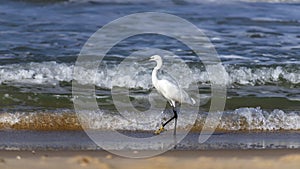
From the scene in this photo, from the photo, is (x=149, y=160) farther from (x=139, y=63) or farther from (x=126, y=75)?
(x=139, y=63)

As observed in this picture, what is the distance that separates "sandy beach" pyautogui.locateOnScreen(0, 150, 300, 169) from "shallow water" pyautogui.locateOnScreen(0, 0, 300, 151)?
114cm

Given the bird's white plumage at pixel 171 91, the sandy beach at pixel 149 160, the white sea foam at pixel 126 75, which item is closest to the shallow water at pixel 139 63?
the white sea foam at pixel 126 75

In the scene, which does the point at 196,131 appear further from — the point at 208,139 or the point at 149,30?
the point at 149,30

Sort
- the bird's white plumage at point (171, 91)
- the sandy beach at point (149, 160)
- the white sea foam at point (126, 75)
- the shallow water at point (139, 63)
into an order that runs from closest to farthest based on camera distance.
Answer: the sandy beach at point (149, 160), the bird's white plumage at point (171, 91), the shallow water at point (139, 63), the white sea foam at point (126, 75)

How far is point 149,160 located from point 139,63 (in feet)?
13.2

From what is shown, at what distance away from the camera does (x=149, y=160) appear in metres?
5.48

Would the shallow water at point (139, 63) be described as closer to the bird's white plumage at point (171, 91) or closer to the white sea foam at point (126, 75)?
the white sea foam at point (126, 75)

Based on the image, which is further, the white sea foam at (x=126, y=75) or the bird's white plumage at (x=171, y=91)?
the white sea foam at (x=126, y=75)

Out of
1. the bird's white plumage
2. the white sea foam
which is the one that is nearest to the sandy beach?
the bird's white plumage

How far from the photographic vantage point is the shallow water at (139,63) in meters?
6.94

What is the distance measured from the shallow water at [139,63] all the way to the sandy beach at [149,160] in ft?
3.75

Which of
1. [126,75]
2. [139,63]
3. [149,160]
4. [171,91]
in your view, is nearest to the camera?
[149,160]

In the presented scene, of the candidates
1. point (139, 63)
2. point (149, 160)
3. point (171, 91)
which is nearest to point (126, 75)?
point (139, 63)

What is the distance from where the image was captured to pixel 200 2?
15336 millimetres
